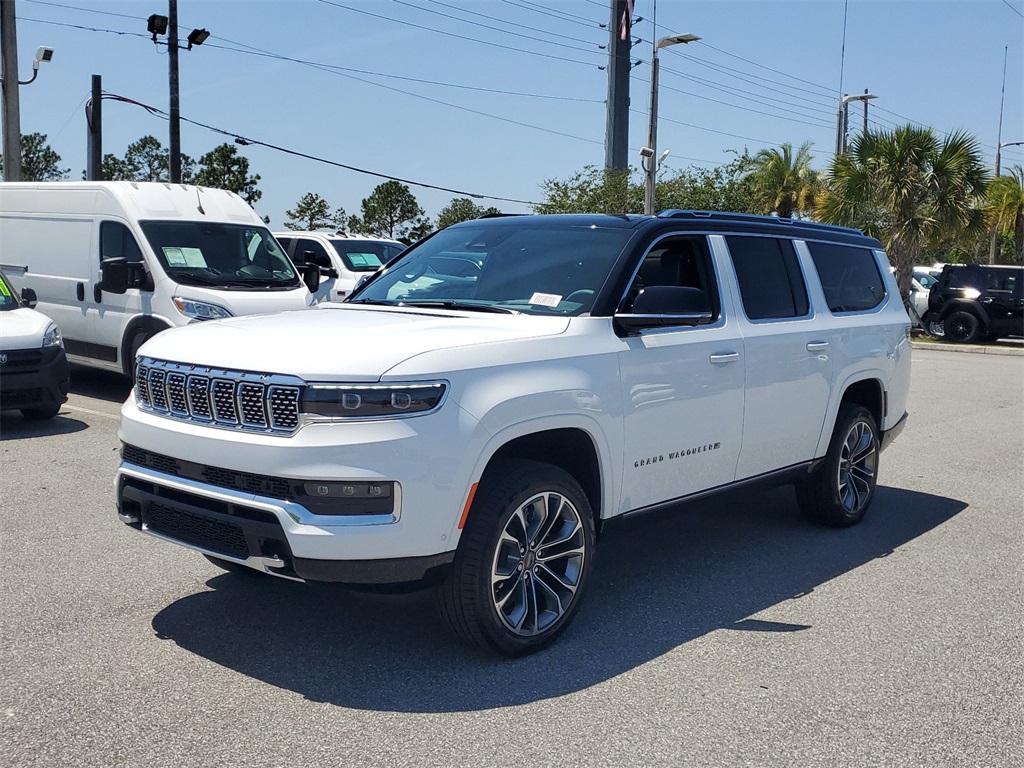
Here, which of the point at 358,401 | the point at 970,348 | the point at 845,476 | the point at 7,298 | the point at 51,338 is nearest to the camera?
the point at 358,401

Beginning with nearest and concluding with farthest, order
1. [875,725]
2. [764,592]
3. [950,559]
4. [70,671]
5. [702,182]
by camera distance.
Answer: [875,725]
[70,671]
[764,592]
[950,559]
[702,182]


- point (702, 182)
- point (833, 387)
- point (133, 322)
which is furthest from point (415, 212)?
point (833, 387)

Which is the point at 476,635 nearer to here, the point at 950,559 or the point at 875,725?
the point at 875,725

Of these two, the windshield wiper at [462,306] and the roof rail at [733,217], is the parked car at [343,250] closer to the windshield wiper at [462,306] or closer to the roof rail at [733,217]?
the roof rail at [733,217]

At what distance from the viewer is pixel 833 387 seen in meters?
6.50

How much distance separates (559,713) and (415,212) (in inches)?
2743

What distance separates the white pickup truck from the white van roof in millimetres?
6873

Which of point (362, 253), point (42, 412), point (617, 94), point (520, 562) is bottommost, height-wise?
point (42, 412)

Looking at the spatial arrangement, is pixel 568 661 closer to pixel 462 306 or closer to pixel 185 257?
pixel 462 306

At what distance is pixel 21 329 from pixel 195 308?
1793 millimetres

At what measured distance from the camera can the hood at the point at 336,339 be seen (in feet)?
13.3

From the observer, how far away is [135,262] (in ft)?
38.0

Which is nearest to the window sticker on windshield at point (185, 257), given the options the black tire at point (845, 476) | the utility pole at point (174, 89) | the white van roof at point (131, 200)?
the white van roof at point (131, 200)

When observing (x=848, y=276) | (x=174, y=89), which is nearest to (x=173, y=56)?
Result: (x=174, y=89)
